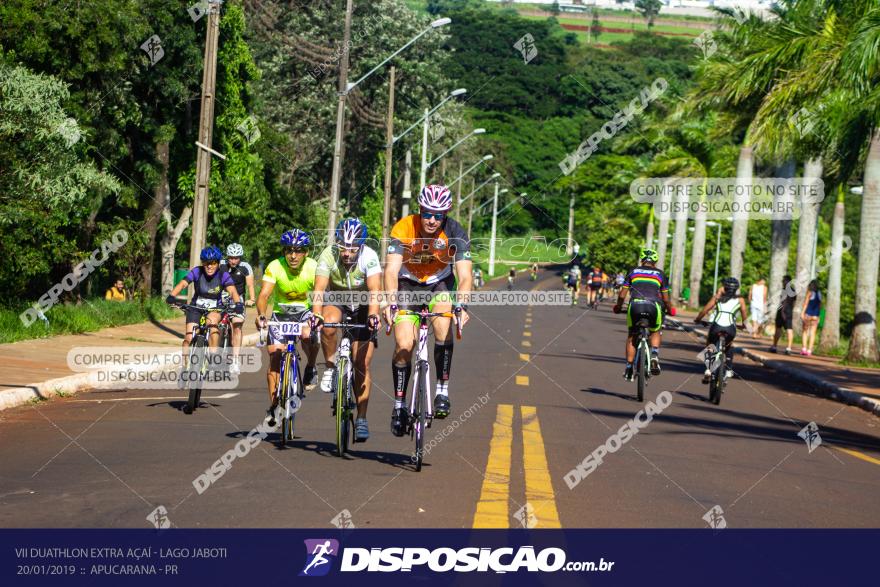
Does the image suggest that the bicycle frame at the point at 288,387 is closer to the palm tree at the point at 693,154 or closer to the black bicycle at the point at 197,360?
the black bicycle at the point at 197,360

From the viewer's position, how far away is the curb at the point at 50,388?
13578mm

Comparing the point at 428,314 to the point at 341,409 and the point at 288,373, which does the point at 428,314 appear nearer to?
the point at 341,409

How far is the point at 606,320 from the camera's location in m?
45.9

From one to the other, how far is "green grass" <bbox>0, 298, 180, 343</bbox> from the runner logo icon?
1400 cm

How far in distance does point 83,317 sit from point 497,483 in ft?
52.0

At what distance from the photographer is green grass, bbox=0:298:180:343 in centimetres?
2066

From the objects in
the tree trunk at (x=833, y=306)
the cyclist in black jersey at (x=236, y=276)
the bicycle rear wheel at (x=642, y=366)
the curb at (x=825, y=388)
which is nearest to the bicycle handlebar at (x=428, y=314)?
the cyclist in black jersey at (x=236, y=276)

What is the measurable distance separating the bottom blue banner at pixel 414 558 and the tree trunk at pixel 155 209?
27.9m

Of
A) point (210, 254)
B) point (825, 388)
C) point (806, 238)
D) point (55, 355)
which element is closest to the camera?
point (210, 254)

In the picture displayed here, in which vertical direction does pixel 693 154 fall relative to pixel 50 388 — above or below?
above

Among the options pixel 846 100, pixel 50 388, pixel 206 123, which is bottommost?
pixel 50 388

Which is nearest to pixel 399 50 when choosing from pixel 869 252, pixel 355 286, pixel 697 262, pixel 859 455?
pixel 869 252

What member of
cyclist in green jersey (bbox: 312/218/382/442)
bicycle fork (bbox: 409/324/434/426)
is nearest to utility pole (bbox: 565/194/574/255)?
cyclist in green jersey (bbox: 312/218/382/442)

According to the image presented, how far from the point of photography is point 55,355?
720 inches
